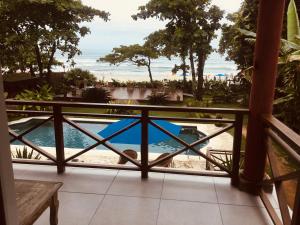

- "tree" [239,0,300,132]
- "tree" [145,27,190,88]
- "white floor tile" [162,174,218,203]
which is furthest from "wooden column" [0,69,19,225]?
"tree" [145,27,190,88]

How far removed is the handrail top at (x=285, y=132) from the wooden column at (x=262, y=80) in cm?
17

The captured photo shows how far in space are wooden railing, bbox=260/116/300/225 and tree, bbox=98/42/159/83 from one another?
14.2m

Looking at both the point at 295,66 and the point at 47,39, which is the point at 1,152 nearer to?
the point at 295,66

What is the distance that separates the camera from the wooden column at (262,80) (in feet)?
8.60

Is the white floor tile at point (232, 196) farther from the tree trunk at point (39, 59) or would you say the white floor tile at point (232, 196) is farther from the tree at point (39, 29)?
the tree trunk at point (39, 59)

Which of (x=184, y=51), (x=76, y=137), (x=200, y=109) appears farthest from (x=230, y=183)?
(x=184, y=51)

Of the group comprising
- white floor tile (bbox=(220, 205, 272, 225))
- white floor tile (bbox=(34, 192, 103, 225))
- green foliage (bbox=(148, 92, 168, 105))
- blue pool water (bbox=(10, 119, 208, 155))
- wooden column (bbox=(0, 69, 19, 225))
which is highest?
wooden column (bbox=(0, 69, 19, 225))

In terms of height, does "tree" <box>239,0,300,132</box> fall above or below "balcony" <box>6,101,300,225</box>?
above

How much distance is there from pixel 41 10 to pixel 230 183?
12817 millimetres

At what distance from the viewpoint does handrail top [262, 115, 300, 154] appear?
6.52 feet

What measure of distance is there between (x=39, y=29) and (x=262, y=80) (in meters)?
13.0

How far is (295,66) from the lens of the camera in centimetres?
379

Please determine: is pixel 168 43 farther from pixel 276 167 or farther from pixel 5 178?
pixel 5 178

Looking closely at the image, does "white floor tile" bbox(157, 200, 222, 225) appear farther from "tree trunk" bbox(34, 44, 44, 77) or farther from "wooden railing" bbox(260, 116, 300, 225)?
"tree trunk" bbox(34, 44, 44, 77)
